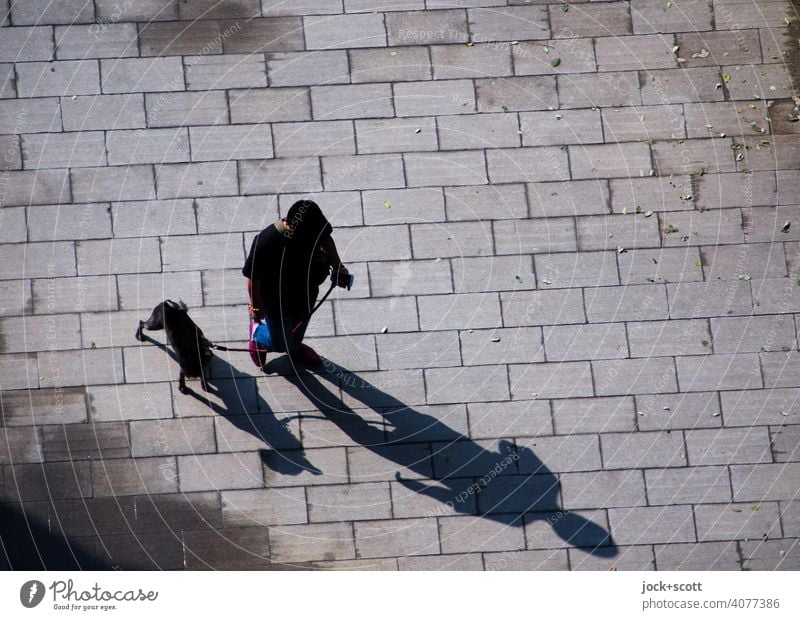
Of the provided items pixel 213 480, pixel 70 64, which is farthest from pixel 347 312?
pixel 70 64

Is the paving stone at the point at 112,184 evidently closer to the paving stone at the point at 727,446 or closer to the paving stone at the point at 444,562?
the paving stone at the point at 444,562

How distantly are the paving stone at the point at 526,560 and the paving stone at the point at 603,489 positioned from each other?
621mm

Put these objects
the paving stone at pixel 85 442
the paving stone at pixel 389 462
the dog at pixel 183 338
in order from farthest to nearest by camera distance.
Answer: the paving stone at pixel 389 462
the paving stone at pixel 85 442
the dog at pixel 183 338

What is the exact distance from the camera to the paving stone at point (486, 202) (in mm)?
11133

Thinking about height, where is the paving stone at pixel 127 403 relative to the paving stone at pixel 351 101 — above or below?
below

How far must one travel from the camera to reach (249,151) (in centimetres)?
1111

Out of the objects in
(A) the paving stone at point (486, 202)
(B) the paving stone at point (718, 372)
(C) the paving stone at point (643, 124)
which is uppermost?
(C) the paving stone at point (643, 124)

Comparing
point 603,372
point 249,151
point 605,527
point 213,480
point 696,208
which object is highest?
point 249,151

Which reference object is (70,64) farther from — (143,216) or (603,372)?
(603,372)

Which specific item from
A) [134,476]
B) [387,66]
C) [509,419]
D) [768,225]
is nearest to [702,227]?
[768,225]

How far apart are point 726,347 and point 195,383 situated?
6.84m

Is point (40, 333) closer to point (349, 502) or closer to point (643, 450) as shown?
point (349, 502)

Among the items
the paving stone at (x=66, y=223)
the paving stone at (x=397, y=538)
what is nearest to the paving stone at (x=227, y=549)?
the paving stone at (x=397, y=538)

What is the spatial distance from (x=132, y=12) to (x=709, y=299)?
8532 mm
